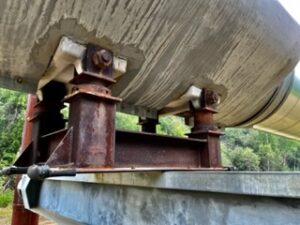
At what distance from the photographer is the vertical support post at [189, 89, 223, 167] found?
1.73 meters

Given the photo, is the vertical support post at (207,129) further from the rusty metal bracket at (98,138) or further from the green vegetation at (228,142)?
the green vegetation at (228,142)

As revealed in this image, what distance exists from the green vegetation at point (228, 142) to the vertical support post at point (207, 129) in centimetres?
143

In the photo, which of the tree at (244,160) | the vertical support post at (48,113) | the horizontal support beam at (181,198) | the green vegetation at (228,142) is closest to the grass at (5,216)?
the green vegetation at (228,142)

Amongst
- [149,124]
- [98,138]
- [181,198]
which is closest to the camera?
[181,198]

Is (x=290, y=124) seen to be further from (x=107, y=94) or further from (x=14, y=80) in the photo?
(x=14, y=80)

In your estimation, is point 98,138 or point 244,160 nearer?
point 98,138

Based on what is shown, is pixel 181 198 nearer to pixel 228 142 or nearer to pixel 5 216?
pixel 5 216

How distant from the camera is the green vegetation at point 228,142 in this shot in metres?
8.97

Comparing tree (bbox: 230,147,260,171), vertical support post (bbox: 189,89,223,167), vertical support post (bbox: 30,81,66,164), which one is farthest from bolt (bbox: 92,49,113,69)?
tree (bbox: 230,147,260,171)

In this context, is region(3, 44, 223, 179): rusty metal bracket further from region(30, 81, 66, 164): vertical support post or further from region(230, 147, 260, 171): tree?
region(230, 147, 260, 171): tree

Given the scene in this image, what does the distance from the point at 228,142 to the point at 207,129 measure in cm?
2015

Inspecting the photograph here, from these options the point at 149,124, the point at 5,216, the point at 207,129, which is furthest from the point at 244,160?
the point at 207,129

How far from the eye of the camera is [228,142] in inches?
826

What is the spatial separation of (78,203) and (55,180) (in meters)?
0.39
